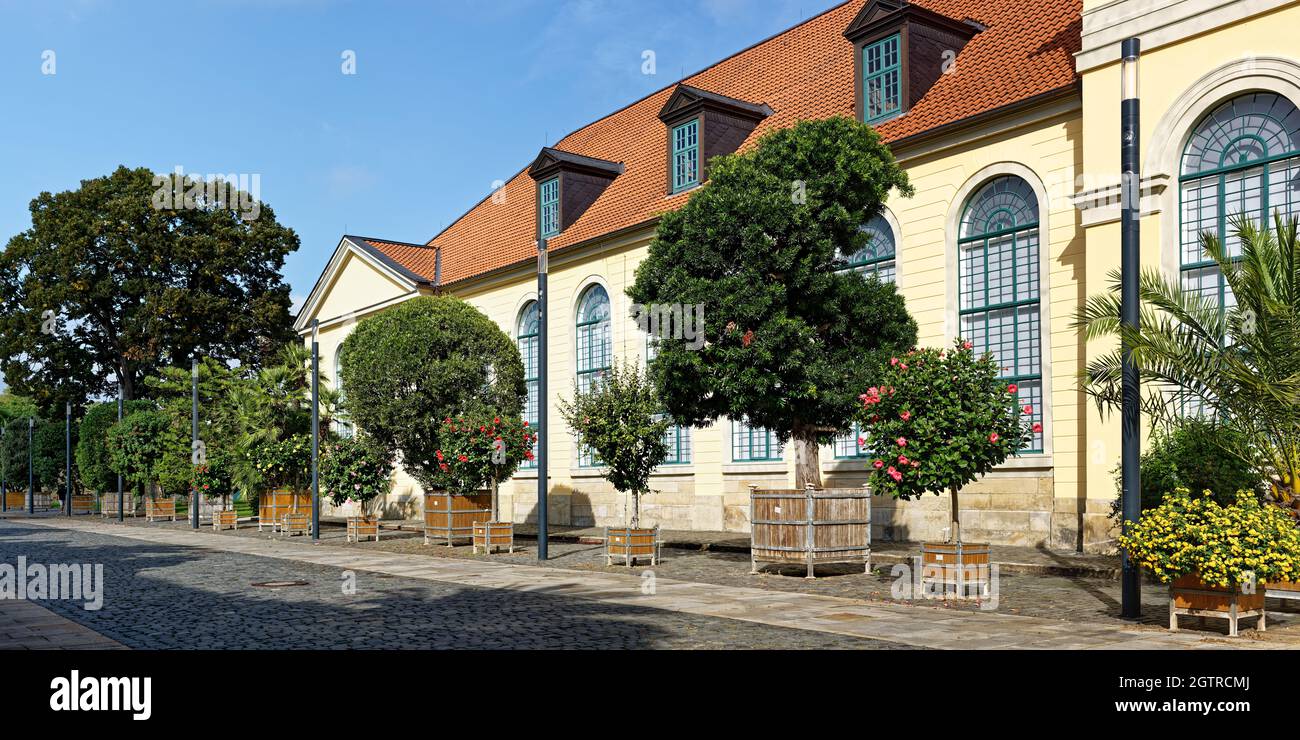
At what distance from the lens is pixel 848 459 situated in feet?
78.7

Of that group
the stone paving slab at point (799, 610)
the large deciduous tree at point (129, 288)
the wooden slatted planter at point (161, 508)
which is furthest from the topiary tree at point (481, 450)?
the large deciduous tree at point (129, 288)

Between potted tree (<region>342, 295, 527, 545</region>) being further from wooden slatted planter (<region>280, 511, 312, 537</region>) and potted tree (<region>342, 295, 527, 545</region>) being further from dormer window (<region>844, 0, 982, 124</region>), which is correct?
dormer window (<region>844, 0, 982, 124</region>)

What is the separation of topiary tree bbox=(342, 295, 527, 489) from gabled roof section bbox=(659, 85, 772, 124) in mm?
8123

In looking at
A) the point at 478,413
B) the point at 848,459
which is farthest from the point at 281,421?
the point at 848,459

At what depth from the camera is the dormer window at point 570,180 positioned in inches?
1351

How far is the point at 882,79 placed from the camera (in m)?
24.4

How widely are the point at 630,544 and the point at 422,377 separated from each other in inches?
406

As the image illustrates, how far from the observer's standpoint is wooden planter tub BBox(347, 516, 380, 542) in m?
27.6

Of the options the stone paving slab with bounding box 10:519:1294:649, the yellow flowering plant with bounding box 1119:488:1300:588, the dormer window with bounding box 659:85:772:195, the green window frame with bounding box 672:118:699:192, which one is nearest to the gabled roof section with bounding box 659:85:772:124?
the dormer window with bounding box 659:85:772:195

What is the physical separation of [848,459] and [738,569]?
6.37 m

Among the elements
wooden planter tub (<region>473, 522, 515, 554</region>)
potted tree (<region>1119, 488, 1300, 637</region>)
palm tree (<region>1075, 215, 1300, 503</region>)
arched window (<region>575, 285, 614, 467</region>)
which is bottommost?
wooden planter tub (<region>473, 522, 515, 554</region>)

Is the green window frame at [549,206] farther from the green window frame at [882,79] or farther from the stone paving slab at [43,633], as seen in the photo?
the stone paving slab at [43,633]

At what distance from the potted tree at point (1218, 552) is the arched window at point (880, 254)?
42.7 feet
